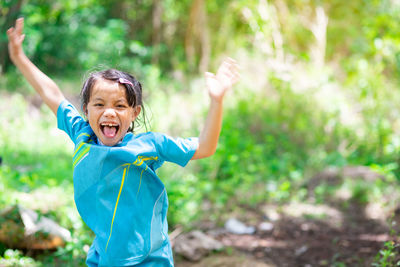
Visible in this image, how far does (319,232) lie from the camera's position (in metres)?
4.10

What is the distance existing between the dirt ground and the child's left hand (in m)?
1.91

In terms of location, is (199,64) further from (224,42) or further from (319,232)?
(319,232)

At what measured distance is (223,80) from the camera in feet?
5.85

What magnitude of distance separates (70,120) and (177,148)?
623mm

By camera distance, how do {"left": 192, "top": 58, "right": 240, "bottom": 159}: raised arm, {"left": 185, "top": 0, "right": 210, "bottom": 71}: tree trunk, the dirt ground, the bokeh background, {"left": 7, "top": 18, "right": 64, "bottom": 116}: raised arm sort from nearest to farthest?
{"left": 192, "top": 58, "right": 240, "bottom": 159}: raised arm < {"left": 7, "top": 18, "right": 64, "bottom": 116}: raised arm < the dirt ground < the bokeh background < {"left": 185, "top": 0, "right": 210, "bottom": 71}: tree trunk

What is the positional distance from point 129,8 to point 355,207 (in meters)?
8.78

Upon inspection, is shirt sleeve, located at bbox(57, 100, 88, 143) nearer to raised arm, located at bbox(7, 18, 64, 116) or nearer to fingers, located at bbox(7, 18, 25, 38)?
raised arm, located at bbox(7, 18, 64, 116)

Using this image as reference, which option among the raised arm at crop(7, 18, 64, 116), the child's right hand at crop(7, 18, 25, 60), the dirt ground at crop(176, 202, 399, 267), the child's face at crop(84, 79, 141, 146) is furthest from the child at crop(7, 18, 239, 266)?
the dirt ground at crop(176, 202, 399, 267)

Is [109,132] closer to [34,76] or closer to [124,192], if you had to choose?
[124,192]

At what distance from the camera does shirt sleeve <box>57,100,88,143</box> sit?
2088 millimetres

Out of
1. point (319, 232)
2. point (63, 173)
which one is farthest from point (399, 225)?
point (63, 173)

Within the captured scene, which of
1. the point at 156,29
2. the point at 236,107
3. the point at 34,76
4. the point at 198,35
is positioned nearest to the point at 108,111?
the point at 34,76

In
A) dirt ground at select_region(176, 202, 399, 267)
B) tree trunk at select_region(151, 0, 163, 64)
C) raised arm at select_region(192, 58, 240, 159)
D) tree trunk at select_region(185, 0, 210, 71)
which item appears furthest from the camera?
tree trunk at select_region(151, 0, 163, 64)

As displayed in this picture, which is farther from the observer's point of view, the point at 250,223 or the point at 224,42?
the point at 224,42
